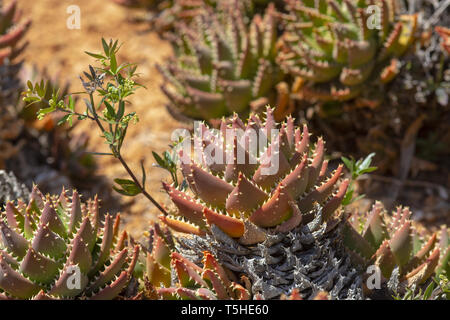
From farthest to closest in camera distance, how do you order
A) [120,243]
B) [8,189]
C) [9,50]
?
[9,50], [8,189], [120,243]

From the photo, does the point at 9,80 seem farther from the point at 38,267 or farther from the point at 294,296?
the point at 294,296

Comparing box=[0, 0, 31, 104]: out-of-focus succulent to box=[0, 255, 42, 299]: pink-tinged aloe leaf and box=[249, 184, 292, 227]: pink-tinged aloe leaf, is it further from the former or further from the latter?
box=[249, 184, 292, 227]: pink-tinged aloe leaf

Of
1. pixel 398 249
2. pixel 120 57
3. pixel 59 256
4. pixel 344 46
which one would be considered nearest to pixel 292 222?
pixel 398 249

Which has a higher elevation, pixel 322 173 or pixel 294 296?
pixel 322 173

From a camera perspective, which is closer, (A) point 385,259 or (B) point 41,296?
(B) point 41,296

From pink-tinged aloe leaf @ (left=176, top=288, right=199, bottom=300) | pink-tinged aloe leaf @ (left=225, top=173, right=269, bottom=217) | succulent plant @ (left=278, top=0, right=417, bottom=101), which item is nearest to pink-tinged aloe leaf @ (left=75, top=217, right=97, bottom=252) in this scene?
pink-tinged aloe leaf @ (left=176, top=288, right=199, bottom=300)

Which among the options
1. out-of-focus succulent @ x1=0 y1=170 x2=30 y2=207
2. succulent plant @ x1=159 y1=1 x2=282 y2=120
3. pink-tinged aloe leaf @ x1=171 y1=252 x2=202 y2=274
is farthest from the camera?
succulent plant @ x1=159 y1=1 x2=282 y2=120

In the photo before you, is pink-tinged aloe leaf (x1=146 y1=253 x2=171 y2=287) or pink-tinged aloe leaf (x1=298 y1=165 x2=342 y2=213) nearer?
pink-tinged aloe leaf (x1=298 y1=165 x2=342 y2=213)
